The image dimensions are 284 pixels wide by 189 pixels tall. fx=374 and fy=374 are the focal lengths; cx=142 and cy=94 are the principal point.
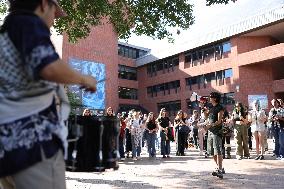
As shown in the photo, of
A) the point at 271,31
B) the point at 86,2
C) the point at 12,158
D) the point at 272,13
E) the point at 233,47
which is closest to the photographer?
the point at 12,158

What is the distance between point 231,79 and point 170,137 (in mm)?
25952

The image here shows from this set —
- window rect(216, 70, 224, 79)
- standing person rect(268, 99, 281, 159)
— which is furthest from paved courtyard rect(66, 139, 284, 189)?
window rect(216, 70, 224, 79)

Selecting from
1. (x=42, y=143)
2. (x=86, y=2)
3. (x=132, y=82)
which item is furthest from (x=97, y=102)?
(x=42, y=143)

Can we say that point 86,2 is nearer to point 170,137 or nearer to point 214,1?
point 214,1

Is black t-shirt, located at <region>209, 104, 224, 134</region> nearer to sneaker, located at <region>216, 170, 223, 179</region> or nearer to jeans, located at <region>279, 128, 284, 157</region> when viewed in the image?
sneaker, located at <region>216, 170, 223, 179</region>

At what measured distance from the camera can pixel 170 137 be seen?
49.3ft

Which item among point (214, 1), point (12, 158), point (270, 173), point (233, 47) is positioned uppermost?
point (233, 47)

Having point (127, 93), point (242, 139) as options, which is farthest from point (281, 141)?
point (127, 93)

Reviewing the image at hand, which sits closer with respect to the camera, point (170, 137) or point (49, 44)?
point (49, 44)

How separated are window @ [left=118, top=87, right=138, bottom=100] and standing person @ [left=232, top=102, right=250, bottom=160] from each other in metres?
39.3

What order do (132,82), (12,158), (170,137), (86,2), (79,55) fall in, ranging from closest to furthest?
1. (12,158)
2. (86,2)
3. (170,137)
4. (79,55)
5. (132,82)

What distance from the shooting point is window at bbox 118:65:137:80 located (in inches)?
2069

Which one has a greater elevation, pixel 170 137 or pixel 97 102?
pixel 97 102

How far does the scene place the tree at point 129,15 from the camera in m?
9.73
